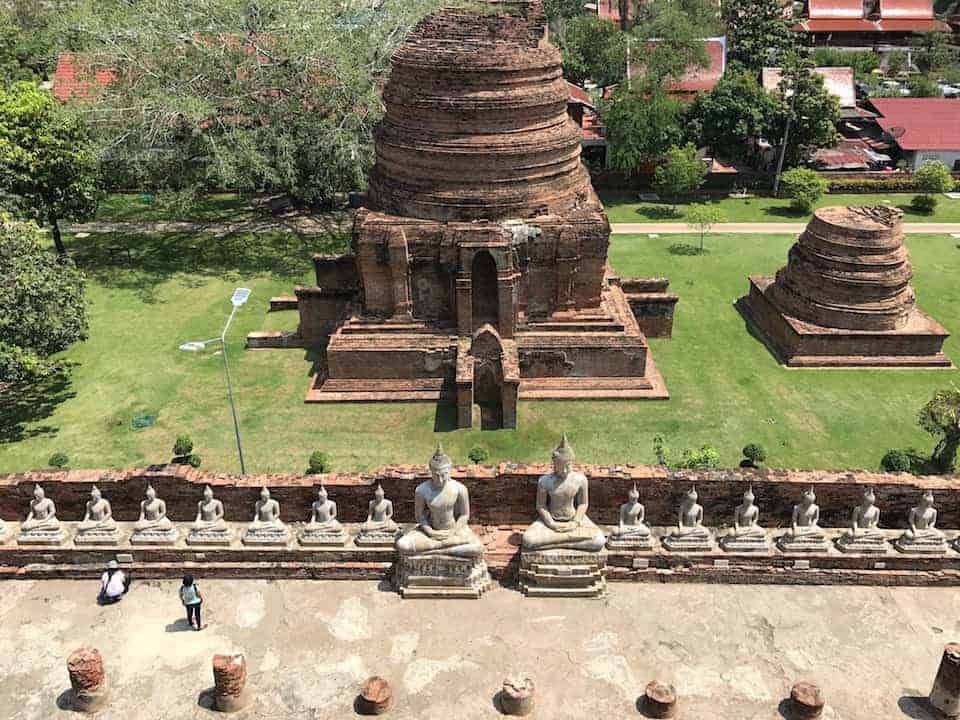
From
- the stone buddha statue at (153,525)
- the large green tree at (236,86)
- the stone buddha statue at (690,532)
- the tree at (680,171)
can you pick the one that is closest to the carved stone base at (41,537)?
the stone buddha statue at (153,525)

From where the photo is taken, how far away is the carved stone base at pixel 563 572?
13617 mm

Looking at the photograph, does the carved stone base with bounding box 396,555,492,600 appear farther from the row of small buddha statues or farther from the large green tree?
the large green tree

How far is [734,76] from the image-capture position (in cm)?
4509

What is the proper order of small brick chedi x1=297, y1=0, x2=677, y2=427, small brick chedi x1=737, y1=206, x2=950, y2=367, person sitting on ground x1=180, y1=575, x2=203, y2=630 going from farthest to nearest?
small brick chedi x1=737, y1=206, x2=950, y2=367
small brick chedi x1=297, y1=0, x2=677, y2=427
person sitting on ground x1=180, y1=575, x2=203, y2=630

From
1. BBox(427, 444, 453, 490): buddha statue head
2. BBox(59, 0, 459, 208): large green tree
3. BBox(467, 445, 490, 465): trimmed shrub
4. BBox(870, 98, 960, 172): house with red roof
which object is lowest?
BBox(467, 445, 490, 465): trimmed shrub

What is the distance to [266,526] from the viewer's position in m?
14.4

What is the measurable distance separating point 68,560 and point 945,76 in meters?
80.9

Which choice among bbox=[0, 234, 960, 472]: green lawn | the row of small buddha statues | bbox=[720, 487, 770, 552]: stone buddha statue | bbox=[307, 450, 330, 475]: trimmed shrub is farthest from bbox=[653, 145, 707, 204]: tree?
bbox=[720, 487, 770, 552]: stone buddha statue

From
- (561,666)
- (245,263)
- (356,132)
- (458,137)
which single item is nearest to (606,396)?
(458,137)

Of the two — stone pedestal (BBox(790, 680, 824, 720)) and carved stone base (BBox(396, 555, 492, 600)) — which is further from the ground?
carved stone base (BBox(396, 555, 492, 600))

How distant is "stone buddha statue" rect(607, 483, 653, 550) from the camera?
1405cm

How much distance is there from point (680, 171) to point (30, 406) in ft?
109

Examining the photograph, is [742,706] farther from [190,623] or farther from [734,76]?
[734,76]

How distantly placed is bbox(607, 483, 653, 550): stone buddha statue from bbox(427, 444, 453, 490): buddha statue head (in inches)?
135
